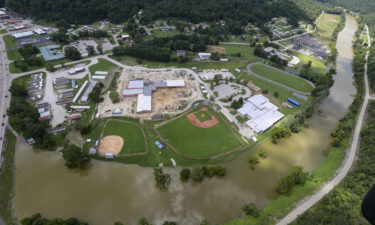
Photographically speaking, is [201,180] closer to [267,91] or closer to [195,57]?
[267,91]

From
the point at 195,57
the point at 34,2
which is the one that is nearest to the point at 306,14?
the point at 195,57

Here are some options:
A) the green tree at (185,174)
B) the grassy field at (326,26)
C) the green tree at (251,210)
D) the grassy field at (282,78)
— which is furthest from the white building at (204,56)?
the grassy field at (326,26)

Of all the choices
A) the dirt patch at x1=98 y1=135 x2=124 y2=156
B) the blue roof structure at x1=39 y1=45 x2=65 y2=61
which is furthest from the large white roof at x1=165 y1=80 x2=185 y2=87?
the blue roof structure at x1=39 y1=45 x2=65 y2=61

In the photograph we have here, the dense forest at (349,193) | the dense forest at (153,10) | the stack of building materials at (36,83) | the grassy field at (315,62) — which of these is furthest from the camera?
the dense forest at (153,10)

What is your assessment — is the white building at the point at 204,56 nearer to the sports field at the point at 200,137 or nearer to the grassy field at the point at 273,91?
the grassy field at the point at 273,91

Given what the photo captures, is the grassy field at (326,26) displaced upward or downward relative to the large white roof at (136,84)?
upward

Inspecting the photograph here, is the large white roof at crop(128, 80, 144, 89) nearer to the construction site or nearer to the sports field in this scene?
the construction site
